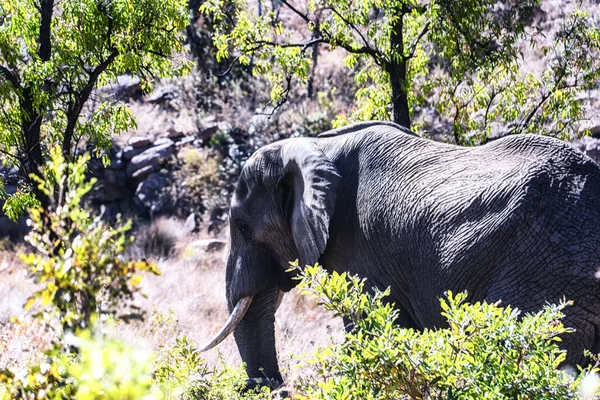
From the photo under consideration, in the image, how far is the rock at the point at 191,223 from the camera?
58.2ft

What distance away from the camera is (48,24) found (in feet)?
23.6

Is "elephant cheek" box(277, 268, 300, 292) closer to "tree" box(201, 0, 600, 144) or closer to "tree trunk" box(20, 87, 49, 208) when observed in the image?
"tree trunk" box(20, 87, 49, 208)

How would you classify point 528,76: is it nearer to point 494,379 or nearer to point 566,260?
point 566,260

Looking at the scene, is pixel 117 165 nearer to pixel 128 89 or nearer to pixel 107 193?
pixel 107 193

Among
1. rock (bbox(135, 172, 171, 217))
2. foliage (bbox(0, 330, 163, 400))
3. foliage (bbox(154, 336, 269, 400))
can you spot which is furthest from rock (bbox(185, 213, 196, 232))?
foliage (bbox(0, 330, 163, 400))

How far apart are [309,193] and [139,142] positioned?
15.0 m

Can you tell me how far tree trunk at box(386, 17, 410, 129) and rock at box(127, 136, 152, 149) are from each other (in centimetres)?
1211

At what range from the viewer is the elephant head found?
599 centimetres

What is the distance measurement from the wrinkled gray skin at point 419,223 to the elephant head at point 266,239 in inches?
0.4

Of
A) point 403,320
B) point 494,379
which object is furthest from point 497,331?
point 403,320

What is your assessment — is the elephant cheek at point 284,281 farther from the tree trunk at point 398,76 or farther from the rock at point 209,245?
the rock at point 209,245

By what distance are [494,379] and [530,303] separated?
1.56 meters

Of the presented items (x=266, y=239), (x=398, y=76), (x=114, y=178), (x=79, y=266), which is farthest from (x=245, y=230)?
(x=114, y=178)

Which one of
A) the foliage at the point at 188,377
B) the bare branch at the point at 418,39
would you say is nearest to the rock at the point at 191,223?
the bare branch at the point at 418,39
